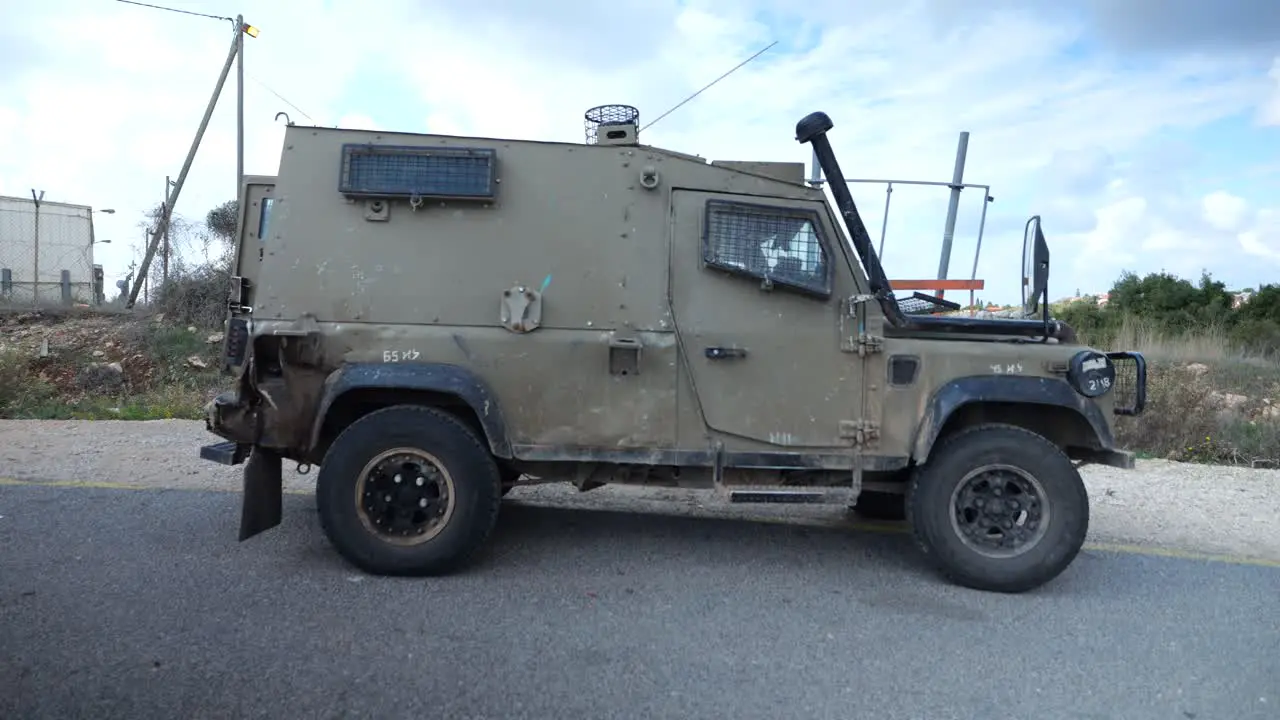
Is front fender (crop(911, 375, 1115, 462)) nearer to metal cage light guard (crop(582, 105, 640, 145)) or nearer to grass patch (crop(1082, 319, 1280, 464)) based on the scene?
metal cage light guard (crop(582, 105, 640, 145))

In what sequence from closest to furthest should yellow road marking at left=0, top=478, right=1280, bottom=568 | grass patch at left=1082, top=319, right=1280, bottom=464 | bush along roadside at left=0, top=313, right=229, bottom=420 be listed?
yellow road marking at left=0, top=478, right=1280, bottom=568 → grass patch at left=1082, top=319, right=1280, bottom=464 → bush along roadside at left=0, top=313, right=229, bottom=420

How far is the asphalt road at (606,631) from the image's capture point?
12.4 ft

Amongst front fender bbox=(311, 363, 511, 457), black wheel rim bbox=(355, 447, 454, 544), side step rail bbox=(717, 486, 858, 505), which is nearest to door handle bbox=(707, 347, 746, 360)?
side step rail bbox=(717, 486, 858, 505)

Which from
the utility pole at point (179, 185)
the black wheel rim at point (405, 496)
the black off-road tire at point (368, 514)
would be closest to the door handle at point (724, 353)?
the black off-road tire at point (368, 514)

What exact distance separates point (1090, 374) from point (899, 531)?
6.14 feet

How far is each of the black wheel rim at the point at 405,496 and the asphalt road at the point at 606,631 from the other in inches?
11.1

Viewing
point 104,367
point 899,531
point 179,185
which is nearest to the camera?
point 899,531

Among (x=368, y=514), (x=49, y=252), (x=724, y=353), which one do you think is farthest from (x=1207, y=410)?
(x=49, y=252)

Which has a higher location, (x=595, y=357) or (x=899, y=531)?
(x=595, y=357)

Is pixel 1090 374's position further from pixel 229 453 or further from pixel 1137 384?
pixel 229 453

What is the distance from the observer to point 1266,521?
7.39 m

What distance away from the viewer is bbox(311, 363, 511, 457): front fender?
5.24 meters

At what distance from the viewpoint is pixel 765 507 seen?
738cm

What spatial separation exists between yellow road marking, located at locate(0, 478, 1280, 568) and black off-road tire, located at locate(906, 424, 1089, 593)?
1.26 meters
